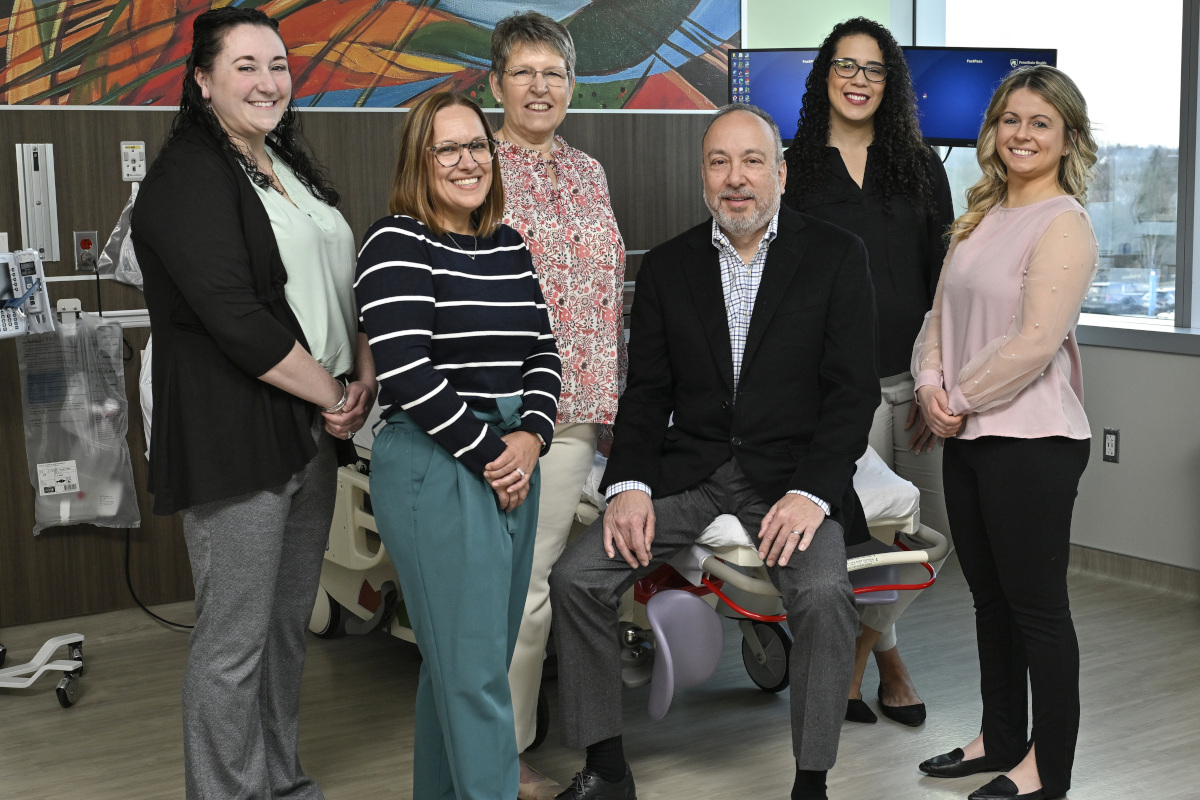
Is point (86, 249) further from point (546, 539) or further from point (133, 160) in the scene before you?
point (546, 539)

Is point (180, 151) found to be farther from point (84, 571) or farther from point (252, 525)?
point (84, 571)

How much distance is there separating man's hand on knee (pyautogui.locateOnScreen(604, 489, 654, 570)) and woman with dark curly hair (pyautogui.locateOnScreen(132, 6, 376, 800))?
0.59 m

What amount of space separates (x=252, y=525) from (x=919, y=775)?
157 centimetres

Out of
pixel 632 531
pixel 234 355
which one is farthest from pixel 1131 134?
pixel 234 355

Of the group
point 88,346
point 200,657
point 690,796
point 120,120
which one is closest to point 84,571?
point 88,346

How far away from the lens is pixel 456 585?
2012 millimetres

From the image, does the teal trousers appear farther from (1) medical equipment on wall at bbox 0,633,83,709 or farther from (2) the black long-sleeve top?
(1) medical equipment on wall at bbox 0,633,83,709

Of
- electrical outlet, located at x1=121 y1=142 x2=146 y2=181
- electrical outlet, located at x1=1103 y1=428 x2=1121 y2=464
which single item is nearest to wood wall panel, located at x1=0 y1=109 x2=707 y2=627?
electrical outlet, located at x1=121 y1=142 x2=146 y2=181

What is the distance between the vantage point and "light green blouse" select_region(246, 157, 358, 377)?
6.90 ft

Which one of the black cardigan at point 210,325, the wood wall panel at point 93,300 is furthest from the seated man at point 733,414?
the wood wall panel at point 93,300

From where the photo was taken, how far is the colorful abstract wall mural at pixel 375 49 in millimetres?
3605

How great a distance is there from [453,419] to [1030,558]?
1.19m

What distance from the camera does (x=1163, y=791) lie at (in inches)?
100

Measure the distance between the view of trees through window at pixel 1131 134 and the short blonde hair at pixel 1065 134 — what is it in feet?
6.24
